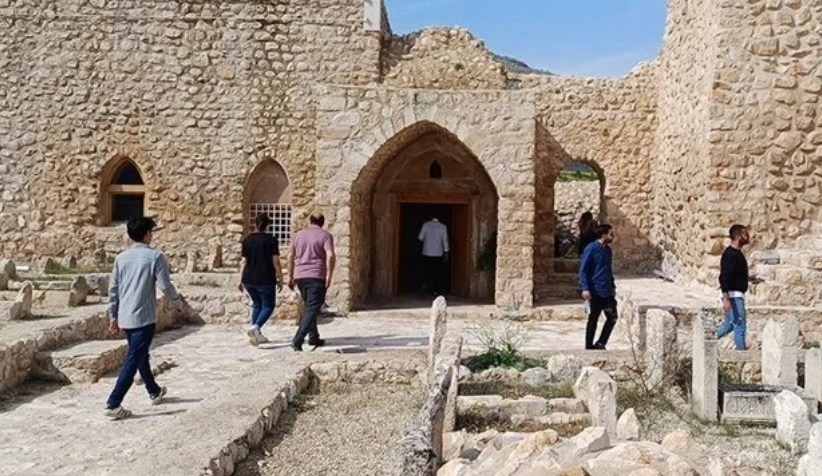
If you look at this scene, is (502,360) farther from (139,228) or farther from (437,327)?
(139,228)

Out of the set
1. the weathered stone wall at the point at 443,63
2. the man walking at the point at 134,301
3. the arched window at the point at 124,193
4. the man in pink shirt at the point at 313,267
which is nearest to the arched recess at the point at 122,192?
the arched window at the point at 124,193

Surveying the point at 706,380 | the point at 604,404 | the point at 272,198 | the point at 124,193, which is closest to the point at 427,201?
the point at 272,198

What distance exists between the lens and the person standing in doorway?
940 cm

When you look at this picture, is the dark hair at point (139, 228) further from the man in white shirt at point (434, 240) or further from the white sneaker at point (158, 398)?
the man in white shirt at point (434, 240)

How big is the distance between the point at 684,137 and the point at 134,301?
389 inches

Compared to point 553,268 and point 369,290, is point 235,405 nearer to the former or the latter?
point 369,290

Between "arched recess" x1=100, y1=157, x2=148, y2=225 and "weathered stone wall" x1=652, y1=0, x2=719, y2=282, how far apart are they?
10055mm

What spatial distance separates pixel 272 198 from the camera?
1592 centimetres

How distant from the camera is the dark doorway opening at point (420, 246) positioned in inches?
586

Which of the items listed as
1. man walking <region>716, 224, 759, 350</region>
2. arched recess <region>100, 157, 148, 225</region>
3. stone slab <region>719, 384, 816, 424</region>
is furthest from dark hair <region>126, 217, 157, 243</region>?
arched recess <region>100, 157, 148, 225</region>

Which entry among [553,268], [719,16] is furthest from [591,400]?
[553,268]

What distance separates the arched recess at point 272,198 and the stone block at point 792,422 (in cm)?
1101

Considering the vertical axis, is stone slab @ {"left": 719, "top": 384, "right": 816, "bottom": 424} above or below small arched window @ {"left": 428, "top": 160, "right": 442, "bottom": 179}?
below

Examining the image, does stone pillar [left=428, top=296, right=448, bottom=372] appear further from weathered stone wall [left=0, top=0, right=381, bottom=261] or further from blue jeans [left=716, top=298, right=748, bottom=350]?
weathered stone wall [left=0, top=0, right=381, bottom=261]
